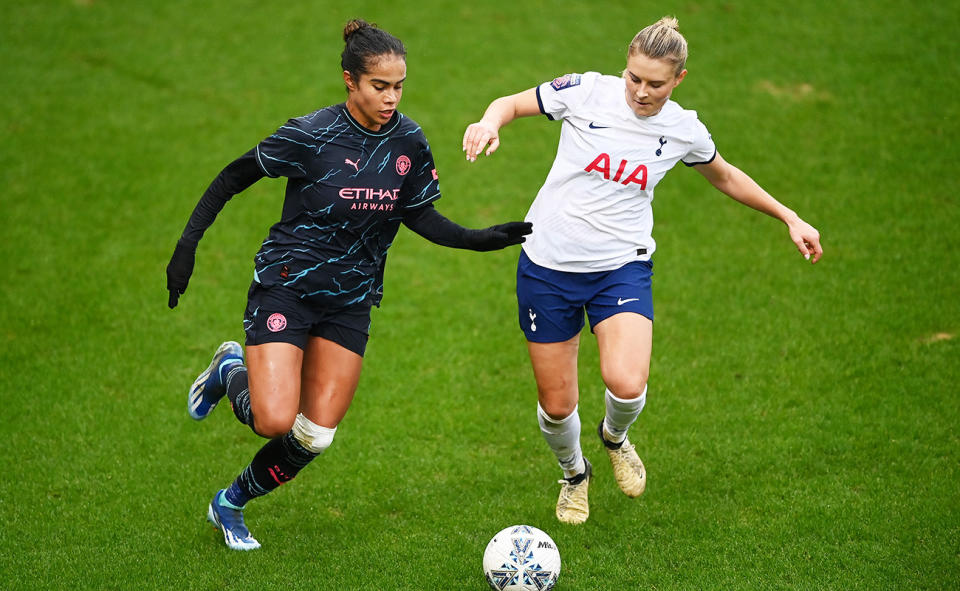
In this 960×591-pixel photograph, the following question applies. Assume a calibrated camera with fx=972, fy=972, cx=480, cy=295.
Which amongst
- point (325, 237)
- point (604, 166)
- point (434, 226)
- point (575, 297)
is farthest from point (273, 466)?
point (604, 166)

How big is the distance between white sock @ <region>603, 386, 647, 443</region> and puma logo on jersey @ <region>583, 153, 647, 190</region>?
1.12 m

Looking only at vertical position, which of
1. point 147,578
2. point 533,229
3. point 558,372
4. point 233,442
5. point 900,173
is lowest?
point 900,173

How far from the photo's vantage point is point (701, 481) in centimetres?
639

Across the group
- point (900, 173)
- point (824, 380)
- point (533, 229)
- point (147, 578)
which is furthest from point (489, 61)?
point (147, 578)

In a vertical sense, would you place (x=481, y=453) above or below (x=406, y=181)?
below

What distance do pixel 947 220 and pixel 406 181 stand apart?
6.66m

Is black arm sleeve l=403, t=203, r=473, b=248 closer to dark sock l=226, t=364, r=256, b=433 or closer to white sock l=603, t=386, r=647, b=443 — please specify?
white sock l=603, t=386, r=647, b=443

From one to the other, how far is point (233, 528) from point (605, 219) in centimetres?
279

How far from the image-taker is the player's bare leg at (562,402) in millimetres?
5480

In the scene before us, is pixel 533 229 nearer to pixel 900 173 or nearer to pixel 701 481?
pixel 701 481

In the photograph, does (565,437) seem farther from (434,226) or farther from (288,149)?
(288,149)

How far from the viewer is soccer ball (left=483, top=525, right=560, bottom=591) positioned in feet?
16.3

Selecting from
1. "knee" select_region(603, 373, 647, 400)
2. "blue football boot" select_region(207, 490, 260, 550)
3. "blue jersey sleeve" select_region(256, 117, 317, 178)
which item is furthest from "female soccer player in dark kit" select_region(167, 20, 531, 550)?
"knee" select_region(603, 373, 647, 400)

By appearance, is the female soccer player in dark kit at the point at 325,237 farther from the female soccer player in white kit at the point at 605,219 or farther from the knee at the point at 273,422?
the female soccer player in white kit at the point at 605,219
